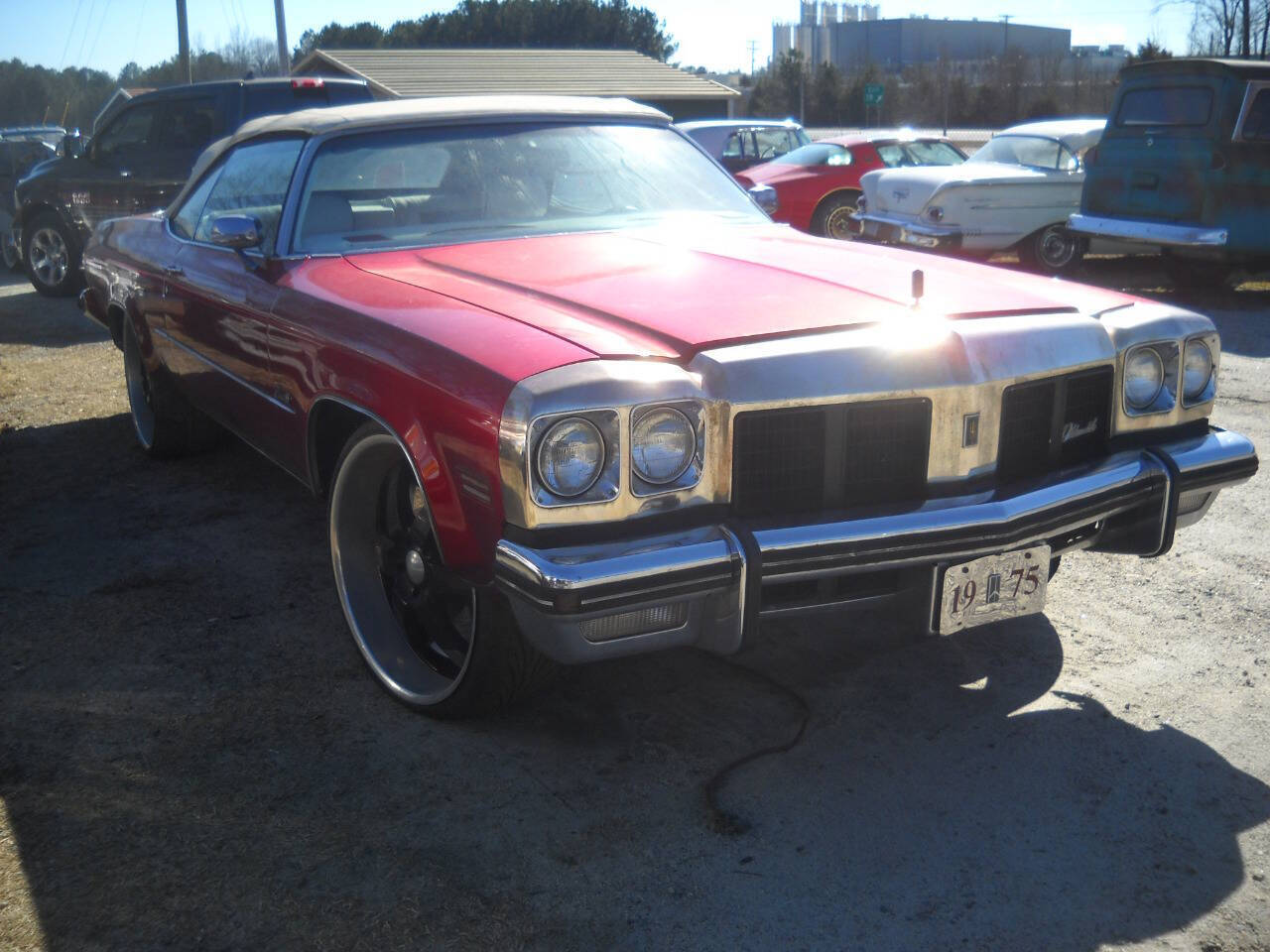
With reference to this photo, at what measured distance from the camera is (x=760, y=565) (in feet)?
8.43

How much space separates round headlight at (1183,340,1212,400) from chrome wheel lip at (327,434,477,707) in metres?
2.04

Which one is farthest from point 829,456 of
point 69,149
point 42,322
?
point 69,149

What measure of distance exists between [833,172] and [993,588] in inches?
440

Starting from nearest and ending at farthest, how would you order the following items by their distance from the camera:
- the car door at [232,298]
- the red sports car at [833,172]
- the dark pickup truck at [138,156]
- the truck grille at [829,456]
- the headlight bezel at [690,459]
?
the headlight bezel at [690,459]
the truck grille at [829,456]
the car door at [232,298]
the dark pickup truck at [138,156]
the red sports car at [833,172]

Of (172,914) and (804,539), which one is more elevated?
(804,539)

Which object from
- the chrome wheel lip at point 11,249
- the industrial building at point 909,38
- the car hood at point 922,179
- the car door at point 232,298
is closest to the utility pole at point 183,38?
the chrome wheel lip at point 11,249

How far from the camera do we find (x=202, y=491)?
17.3ft

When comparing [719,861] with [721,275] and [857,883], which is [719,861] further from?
[721,275]

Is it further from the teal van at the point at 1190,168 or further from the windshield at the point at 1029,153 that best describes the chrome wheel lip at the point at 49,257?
the teal van at the point at 1190,168

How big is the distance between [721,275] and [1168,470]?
4.16ft

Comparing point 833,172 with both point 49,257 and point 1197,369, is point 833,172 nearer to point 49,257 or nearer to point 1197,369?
point 49,257

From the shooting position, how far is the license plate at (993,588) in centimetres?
276

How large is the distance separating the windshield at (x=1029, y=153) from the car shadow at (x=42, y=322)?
8373 millimetres

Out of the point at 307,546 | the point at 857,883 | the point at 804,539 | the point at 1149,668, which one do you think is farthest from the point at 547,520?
the point at 307,546
